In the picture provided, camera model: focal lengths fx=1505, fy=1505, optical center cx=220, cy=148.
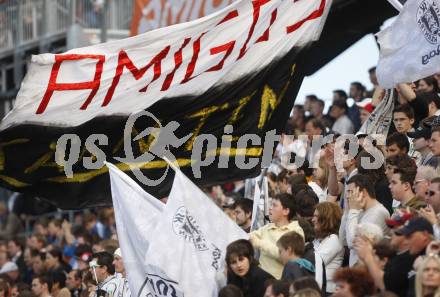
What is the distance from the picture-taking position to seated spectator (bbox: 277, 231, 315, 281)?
11820mm

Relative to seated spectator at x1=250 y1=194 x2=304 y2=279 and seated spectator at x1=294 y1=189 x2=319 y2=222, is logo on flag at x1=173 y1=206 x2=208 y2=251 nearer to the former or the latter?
seated spectator at x1=250 y1=194 x2=304 y2=279

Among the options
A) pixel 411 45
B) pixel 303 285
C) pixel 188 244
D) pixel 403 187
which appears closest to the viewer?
pixel 303 285

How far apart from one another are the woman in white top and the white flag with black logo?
0.76 meters

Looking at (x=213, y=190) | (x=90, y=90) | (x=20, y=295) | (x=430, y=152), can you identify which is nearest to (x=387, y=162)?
(x=430, y=152)

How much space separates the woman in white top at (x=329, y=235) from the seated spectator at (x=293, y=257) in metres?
0.58

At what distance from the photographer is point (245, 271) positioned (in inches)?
469

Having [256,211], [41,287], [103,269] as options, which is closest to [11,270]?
[41,287]

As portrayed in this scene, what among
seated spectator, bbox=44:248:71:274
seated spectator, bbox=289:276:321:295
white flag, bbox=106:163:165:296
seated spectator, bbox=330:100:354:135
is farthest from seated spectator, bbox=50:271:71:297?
seated spectator, bbox=289:276:321:295

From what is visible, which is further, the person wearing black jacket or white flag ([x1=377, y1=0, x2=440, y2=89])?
white flag ([x1=377, y1=0, x2=440, y2=89])

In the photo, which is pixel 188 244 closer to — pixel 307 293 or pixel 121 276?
pixel 307 293

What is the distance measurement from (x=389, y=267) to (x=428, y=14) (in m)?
4.20

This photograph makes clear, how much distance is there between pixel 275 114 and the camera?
1414 cm

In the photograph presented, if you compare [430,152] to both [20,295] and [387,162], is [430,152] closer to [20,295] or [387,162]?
[387,162]

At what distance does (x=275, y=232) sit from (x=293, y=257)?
798 mm
